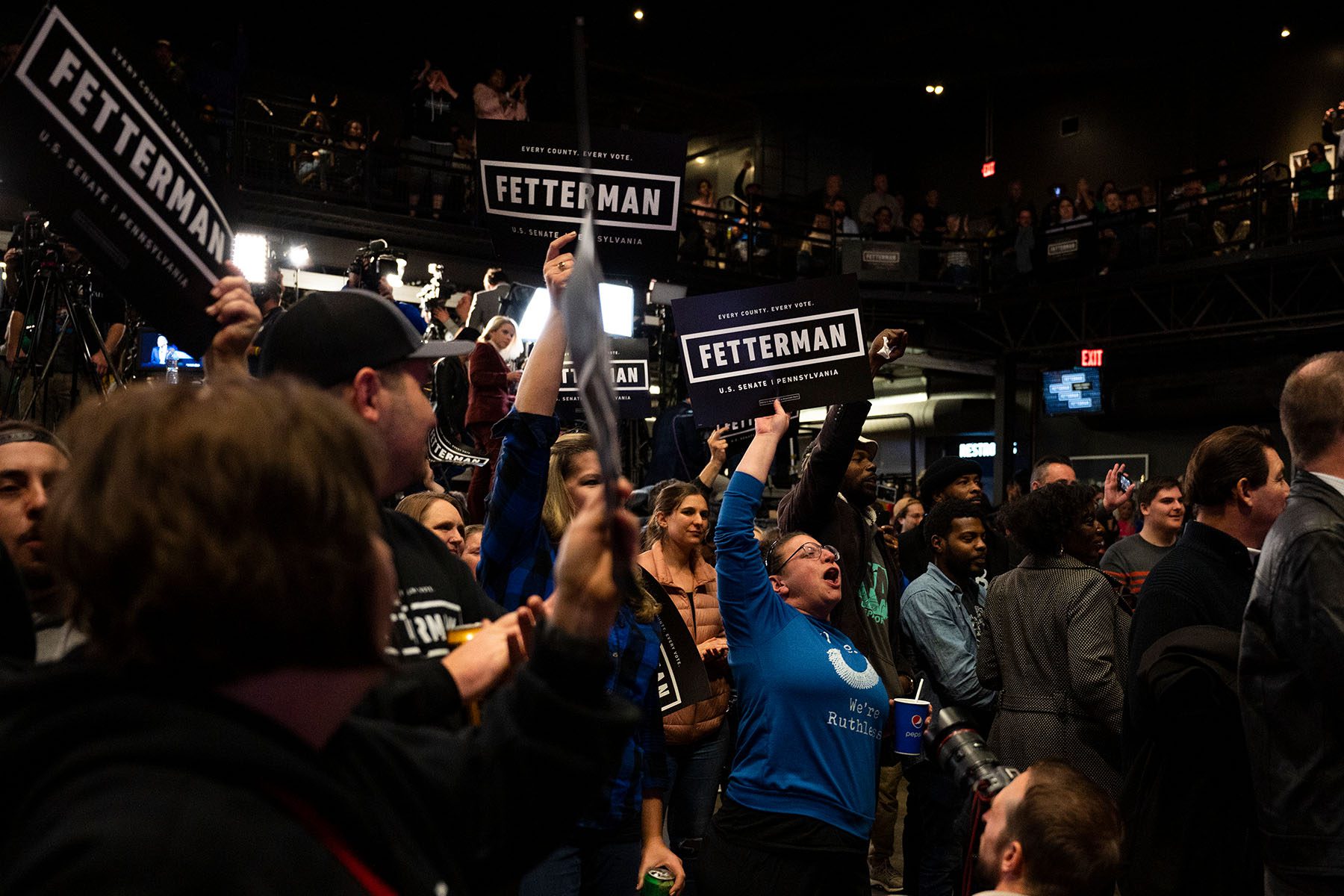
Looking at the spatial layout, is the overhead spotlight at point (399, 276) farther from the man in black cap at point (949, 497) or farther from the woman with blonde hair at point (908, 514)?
the man in black cap at point (949, 497)

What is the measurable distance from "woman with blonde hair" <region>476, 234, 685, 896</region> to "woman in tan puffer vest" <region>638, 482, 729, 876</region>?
651 mm

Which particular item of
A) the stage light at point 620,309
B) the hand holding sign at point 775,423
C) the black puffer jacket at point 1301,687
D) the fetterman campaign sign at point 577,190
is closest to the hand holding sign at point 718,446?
the hand holding sign at point 775,423

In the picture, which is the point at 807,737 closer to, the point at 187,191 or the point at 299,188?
the point at 187,191

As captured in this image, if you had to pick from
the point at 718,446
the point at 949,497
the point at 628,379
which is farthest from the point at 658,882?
the point at 628,379

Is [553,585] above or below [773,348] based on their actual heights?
below

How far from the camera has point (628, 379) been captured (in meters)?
6.36

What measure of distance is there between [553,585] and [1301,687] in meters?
1.70

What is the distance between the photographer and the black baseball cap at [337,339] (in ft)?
5.21

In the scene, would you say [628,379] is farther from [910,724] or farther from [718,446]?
[910,724]

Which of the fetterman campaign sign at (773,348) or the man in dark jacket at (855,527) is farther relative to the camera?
the man in dark jacket at (855,527)

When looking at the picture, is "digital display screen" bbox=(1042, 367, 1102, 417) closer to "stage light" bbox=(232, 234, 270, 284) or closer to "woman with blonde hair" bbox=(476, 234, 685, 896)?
"stage light" bbox=(232, 234, 270, 284)

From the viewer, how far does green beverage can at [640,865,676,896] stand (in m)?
2.96

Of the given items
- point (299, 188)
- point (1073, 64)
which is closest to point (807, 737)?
point (299, 188)

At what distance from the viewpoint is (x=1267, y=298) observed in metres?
14.4
